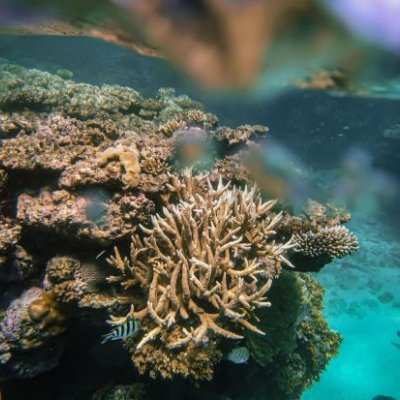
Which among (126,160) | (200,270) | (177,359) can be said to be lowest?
(177,359)

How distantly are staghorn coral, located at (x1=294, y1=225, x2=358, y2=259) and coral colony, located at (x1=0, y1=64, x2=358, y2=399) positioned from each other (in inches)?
0.6

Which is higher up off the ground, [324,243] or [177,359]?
[324,243]

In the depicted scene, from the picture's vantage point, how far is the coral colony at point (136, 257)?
3729 mm

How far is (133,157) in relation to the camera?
4.52 meters

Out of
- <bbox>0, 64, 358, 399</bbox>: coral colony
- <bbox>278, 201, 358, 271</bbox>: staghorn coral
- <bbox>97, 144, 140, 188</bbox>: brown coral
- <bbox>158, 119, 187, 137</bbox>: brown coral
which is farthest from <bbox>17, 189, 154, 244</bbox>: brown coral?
<bbox>158, 119, 187, 137</bbox>: brown coral

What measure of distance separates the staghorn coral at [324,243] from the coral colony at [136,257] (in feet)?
0.05

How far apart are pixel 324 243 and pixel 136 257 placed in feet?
9.59

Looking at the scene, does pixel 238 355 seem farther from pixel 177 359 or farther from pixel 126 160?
pixel 126 160

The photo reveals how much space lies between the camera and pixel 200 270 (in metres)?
3.74

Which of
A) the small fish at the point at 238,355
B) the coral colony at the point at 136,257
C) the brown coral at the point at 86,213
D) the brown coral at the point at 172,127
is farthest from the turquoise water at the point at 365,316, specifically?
the brown coral at the point at 86,213

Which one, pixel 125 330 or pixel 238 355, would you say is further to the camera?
pixel 238 355

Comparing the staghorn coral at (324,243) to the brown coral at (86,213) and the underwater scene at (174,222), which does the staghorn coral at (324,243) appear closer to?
the underwater scene at (174,222)

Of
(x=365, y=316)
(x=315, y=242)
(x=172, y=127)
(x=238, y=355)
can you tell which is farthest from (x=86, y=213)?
(x=365, y=316)

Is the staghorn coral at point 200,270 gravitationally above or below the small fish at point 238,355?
above
